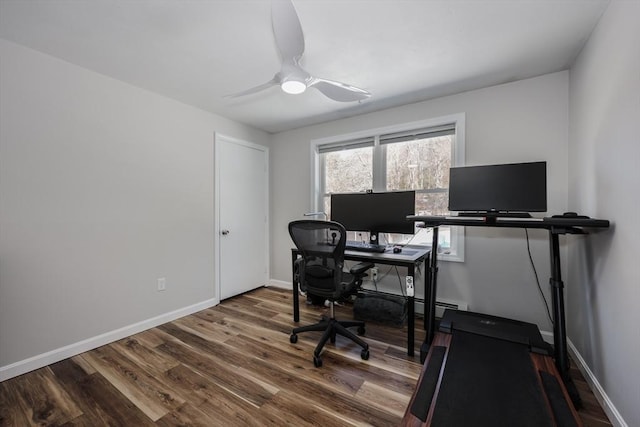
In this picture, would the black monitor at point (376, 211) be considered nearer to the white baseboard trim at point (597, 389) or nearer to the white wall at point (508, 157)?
the white wall at point (508, 157)

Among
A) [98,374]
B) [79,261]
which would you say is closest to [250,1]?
[79,261]

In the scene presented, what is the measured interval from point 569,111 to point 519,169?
811 mm

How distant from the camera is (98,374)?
1.93 metres

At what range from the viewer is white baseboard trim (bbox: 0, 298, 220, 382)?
1.89m

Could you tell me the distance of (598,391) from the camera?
162cm

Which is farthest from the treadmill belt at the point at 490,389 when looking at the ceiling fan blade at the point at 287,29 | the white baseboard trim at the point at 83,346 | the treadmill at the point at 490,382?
the white baseboard trim at the point at 83,346

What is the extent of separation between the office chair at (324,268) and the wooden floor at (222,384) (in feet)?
0.49

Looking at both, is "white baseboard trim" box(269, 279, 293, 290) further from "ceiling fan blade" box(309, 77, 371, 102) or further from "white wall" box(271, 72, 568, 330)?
"ceiling fan blade" box(309, 77, 371, 102)

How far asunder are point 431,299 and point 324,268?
952 millimetres

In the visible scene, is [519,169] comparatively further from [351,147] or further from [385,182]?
[351,147]

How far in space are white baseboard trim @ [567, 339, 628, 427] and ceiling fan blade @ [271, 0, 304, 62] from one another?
2751 mm

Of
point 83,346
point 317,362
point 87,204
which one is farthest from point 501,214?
point 83,346

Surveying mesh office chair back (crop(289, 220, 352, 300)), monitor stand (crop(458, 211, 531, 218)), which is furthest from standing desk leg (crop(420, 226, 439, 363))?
mesh office chair back (crop(289, 220, 352, 300))

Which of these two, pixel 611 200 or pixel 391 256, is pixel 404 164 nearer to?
pixel 391 256
